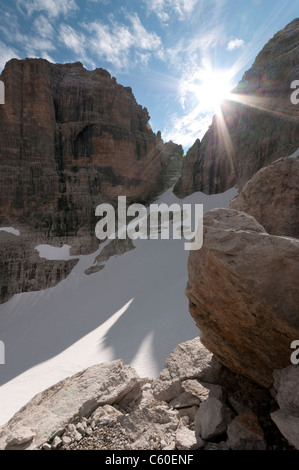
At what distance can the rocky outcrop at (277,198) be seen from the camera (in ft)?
13.1

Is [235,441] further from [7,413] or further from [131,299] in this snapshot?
[131,299]

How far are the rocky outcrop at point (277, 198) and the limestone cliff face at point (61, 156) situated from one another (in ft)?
77.0

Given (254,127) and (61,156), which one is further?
(61,156)

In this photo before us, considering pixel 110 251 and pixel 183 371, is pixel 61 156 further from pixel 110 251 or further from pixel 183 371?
pixel 183 371

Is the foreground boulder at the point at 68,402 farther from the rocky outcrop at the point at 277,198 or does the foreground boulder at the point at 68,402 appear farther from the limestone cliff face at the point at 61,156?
the limestone cliff face at the point at 61,156

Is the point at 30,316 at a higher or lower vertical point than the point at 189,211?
lower

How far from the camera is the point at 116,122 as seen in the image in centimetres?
3344

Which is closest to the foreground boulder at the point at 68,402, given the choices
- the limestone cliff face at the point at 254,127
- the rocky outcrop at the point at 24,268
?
the rocky outcrop at the point at 24,268

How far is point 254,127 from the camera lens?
84.2ft

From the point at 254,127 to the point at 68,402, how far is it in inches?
1159

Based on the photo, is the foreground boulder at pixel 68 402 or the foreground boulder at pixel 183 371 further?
the foreground boulder at pixel 183 371

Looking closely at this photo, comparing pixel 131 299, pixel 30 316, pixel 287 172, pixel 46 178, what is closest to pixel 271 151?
pixel 131 299

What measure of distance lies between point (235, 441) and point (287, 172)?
413cm

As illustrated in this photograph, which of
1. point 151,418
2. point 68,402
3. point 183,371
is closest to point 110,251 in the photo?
point 183,371
